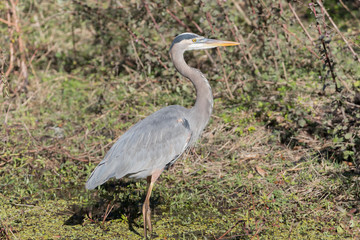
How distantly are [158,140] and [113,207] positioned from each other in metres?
0.88

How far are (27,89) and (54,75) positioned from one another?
548 mm

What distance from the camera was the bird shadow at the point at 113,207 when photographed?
4.58 m

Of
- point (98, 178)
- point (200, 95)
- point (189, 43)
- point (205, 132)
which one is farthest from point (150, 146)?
point (205, 132)

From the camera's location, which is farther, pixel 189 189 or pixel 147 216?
pixel 189 189

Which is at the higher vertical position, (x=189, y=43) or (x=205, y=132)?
(x=189, y=43)

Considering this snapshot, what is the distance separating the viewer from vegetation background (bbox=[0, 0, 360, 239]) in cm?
445

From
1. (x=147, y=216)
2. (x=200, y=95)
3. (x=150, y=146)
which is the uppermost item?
(x=200, y=95)

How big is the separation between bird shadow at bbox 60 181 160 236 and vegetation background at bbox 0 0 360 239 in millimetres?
17

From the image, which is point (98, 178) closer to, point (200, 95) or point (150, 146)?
point (150, 146)

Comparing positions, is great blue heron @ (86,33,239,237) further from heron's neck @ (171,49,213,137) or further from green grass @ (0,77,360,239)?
green grass @ (0,77,360,239)

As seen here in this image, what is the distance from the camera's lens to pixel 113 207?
489 centimetres

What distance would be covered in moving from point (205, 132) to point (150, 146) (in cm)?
140

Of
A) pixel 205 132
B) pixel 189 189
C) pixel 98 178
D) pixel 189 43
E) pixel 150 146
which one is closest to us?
pixel 98 178

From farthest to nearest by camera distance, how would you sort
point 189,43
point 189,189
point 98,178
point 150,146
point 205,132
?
1. point 205,132
2. point 189,189
3. point 189,43
4. point 150,146
5. point 98,178
